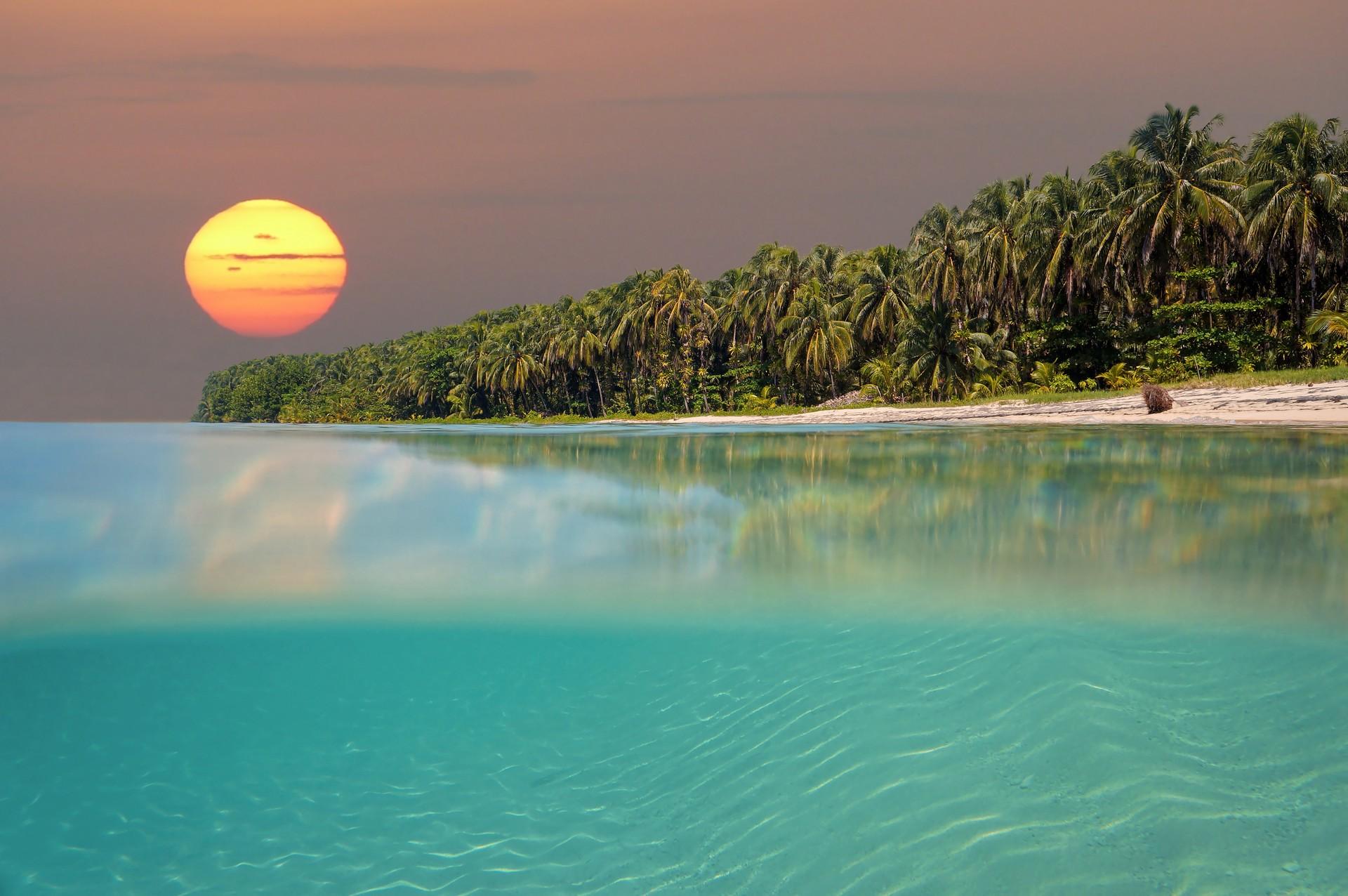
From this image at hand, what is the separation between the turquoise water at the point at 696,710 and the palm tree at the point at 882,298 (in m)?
46.5

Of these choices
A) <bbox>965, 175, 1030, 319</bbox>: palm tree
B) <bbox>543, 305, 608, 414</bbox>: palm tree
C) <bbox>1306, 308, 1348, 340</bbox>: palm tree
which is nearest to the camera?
<bbox>1306, 308, 1348, 340</bbox>: palm tree

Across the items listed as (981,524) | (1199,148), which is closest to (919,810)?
(981,524)

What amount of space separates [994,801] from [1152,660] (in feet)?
7.09

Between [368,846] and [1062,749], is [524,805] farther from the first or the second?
[1062,749]

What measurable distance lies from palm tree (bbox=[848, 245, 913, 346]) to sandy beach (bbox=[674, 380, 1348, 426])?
39.6ft

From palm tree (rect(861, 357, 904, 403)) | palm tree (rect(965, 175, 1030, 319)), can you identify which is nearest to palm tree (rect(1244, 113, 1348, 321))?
palm tree (rect(965, 175, 1030, 319))

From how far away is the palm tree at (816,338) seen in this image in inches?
2240

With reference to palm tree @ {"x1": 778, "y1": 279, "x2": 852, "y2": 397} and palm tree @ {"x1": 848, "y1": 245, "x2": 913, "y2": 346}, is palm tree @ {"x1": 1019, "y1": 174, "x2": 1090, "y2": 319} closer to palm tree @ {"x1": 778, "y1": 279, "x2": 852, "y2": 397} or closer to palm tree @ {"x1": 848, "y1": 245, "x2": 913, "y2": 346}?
palm tree @ {"x1": 848, "y1": 245, "x2": 913, "y2": 346}

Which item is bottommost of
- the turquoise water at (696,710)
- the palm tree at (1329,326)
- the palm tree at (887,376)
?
the turquoise water at (696,710)

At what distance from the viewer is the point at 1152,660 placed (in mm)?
5738

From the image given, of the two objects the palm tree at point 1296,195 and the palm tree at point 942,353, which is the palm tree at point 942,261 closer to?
the palm tree at point 942,353

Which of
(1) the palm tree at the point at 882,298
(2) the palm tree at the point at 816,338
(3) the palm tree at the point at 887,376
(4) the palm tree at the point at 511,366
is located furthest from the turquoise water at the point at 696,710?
(4) the palm tree at the point at 511,366

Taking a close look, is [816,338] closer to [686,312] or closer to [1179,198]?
[686,312]

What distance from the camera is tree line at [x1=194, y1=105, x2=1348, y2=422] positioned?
1540 inches
